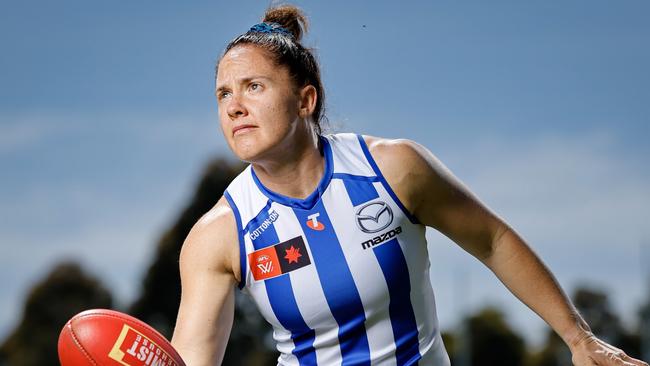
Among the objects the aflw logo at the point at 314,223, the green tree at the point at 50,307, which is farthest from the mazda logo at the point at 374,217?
the green tree at the point at 50,307

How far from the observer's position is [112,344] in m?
4.14

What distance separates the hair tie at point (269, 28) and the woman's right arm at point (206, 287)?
2.84ft

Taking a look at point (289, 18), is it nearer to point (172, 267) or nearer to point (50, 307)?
point (172, 267)

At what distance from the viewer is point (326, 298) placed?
4.41 metres

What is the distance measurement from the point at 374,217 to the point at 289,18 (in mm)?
1141

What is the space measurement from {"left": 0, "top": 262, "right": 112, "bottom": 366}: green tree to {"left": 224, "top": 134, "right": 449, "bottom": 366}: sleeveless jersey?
3934cm

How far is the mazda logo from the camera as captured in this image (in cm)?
444

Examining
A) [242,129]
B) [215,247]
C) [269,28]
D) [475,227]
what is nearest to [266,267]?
[215,247]

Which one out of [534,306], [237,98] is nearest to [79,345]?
[237,98]

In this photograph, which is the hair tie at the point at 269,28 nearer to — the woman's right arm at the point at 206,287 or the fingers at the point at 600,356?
the woman's right arm at the point at 206,287

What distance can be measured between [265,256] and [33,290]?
43095 millimetres

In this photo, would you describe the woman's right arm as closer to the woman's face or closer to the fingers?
the woman's face

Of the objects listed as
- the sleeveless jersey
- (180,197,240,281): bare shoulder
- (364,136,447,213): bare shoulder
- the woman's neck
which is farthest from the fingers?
(180,197,240,281): bare shoulder

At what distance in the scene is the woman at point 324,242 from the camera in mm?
4418
